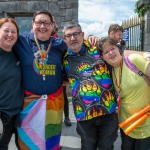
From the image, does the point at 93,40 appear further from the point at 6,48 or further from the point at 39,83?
the point at 6,48

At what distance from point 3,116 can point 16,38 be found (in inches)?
30.3

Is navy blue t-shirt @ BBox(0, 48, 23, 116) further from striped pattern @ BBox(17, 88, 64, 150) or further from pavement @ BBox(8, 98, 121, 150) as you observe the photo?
pavement @ BBox(8, 98, 121, 150)

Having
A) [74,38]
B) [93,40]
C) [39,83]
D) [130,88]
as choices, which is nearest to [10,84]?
[39,83]

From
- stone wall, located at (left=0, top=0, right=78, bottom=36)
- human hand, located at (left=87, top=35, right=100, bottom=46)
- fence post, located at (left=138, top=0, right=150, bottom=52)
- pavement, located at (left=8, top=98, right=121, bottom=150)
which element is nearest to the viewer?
human hand, located at (left=87, top=35, right=100, bottom=46)

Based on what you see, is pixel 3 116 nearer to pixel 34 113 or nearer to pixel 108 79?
pixel 34 113

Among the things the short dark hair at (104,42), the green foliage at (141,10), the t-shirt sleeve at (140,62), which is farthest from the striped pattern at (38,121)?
the green foliage at (141,10)

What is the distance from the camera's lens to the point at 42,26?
2684mm

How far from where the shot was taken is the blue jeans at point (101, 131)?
266 cm

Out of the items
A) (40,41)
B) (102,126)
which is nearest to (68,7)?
(40,41)

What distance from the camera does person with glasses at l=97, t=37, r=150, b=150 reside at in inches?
97.3

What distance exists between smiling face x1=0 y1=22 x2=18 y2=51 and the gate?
5728 mm

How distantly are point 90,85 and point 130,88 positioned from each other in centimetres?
38

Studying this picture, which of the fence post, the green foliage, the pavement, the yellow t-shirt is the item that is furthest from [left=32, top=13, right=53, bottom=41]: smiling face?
the green foliage

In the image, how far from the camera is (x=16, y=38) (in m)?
2.63
